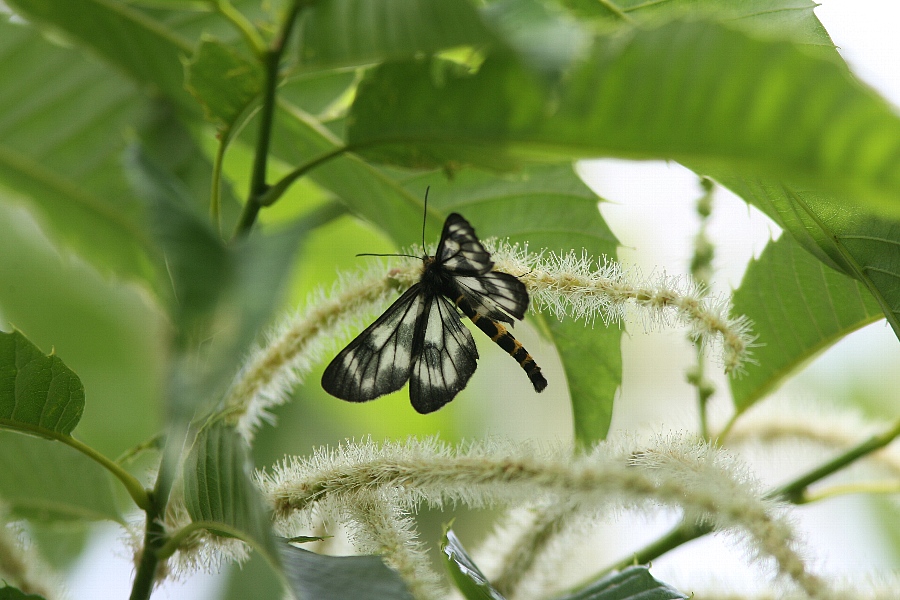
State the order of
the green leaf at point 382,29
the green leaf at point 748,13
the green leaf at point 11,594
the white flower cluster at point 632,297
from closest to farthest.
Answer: the green leaf at point 382,29 < the green leaf at point 11,594 < the green leaf at point 748,13 < the white flower cluster at point 632,297

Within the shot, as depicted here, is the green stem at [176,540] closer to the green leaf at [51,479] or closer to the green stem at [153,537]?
the green stem at [153,537]

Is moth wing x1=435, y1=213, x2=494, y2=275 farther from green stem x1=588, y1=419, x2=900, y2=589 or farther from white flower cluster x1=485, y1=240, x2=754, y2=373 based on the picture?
green stem x1=588, y1=419, x2=900, y2=589

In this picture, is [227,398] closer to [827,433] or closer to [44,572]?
[44,572]

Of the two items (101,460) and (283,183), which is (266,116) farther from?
(101,460)

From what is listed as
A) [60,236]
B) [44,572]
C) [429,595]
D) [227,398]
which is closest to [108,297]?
[60,236]


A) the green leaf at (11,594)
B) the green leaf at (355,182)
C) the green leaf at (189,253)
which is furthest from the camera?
the green leaf at (355,182)

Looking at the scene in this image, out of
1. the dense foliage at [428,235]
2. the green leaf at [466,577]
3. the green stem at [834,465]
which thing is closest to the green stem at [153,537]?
the dense foliage at [428,235]
